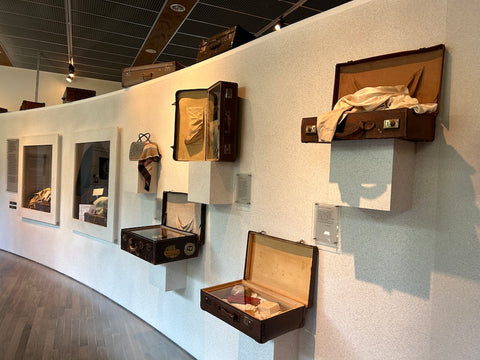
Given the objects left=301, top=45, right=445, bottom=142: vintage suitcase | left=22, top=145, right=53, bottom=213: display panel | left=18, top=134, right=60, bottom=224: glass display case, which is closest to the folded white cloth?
left=301, top=45, right=445, bottom=142: vintage suitcase

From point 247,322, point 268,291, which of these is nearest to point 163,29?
point 268,291

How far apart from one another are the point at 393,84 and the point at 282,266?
1.12 m

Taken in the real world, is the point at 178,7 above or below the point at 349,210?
above

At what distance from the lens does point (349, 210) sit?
65.9 inches

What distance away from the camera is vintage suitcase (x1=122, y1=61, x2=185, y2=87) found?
3160 mm

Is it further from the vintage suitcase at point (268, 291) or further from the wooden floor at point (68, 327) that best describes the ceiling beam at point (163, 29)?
the wooden floor at point (68, 327)

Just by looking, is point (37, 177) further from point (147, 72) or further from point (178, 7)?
point (178, 7)

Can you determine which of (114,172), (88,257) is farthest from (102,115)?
(88,257)

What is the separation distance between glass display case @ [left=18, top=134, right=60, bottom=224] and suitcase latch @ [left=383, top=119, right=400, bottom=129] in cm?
458

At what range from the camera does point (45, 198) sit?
4914 millimetres

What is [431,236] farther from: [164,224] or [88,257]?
[88,257]

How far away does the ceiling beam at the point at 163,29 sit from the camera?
420 centimetres

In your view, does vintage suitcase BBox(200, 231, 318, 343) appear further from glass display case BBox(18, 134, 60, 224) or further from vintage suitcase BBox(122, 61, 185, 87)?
glass display case BBox(18, 134, 60, 224)

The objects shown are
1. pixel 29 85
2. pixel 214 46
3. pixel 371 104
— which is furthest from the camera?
pixel 29 85
